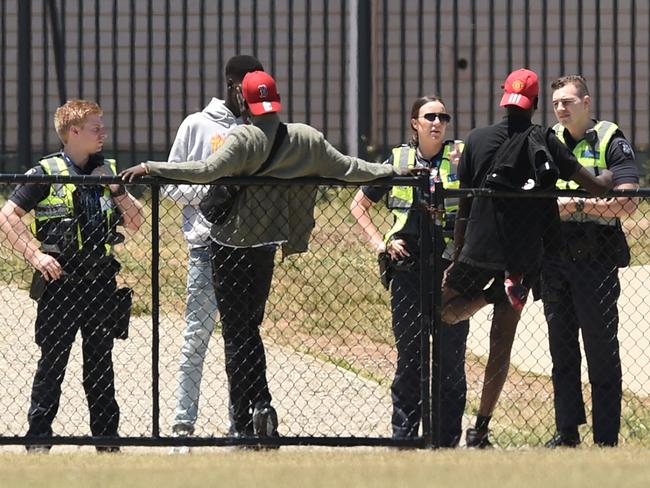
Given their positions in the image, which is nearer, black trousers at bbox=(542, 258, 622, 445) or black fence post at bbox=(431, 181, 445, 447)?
black fence post at bbox=(431, 181, 445, 447)

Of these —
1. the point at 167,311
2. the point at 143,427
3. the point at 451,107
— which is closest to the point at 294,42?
the point at 451,107

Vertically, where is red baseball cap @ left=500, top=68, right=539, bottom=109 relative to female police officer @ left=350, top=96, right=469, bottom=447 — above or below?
above

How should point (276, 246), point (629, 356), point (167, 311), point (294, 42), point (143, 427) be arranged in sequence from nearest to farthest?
point (276, 246), point (143, 427), point (629, 356), point (167, 311), point (294, 42)

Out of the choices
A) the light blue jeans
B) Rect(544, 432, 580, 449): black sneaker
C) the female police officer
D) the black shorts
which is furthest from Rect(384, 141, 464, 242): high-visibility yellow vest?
Rect(544, 432, 580, 449): black sneaker

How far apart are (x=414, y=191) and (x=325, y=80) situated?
27.1ft

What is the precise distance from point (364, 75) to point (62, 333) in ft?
27.7

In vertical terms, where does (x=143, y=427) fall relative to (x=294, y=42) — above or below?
below

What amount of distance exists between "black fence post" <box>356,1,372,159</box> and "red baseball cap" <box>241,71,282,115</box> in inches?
320

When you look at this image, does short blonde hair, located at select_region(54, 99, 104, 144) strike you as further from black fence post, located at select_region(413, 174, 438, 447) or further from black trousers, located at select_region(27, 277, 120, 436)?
black fence post, located at select_region(413, 174, 438, 447)

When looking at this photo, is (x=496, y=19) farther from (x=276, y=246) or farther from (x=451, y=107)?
(x=276, y=246)

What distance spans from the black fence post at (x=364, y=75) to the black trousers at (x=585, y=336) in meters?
7.58

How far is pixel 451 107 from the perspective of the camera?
51.5ft

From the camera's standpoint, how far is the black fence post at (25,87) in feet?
50.9

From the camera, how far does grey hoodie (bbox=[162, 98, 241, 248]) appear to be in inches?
304
